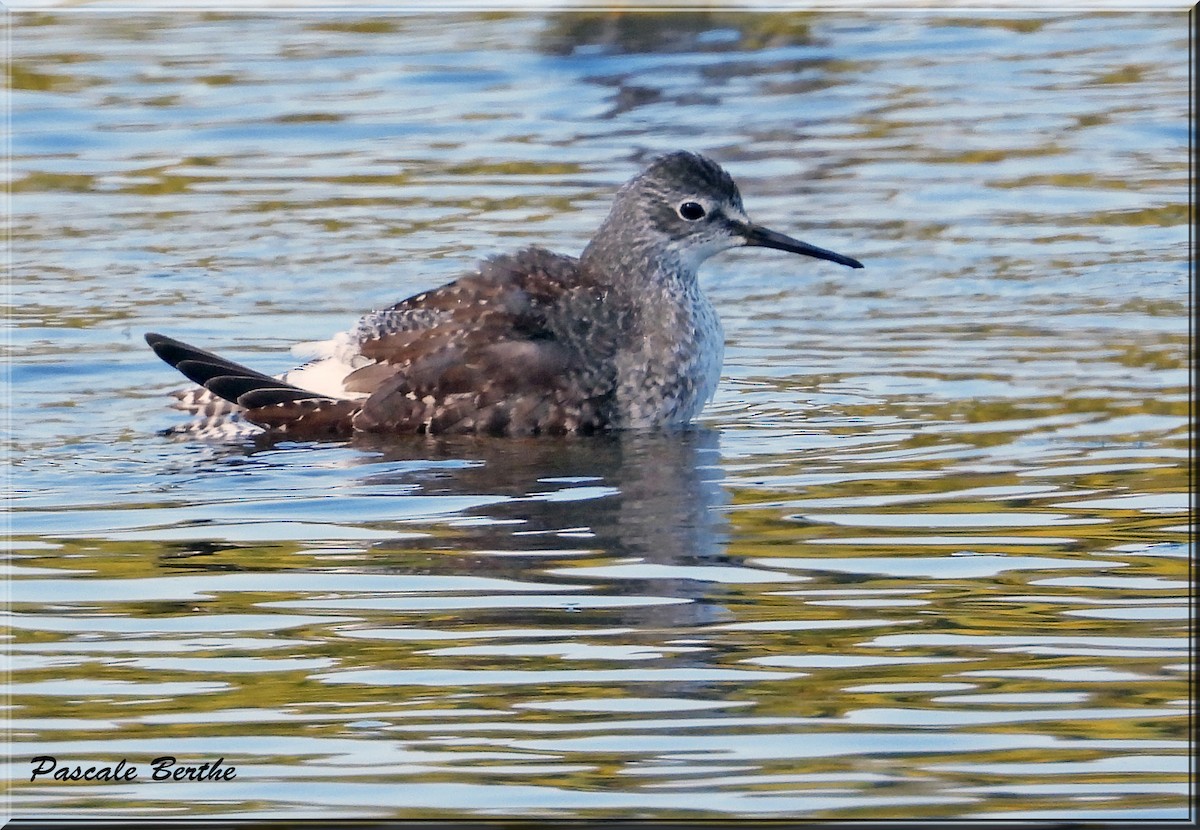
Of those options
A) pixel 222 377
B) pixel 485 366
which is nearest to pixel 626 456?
pixel 485 366

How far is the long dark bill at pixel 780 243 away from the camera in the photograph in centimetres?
1020

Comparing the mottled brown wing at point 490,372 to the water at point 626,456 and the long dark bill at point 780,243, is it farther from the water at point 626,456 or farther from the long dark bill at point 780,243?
the long dark bill at point 780,243

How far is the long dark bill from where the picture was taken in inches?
402

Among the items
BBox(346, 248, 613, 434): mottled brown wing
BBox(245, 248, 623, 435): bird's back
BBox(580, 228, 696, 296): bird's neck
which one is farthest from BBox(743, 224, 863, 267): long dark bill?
BBox(346, 248, 613, 434): mottled brown wing

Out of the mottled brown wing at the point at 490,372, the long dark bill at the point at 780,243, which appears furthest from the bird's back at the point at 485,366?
the long dark bill at the point at 780,243

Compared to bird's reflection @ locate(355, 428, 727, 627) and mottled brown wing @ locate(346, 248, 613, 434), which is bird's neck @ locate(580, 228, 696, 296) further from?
bird's reflection @ locate(355, 428, 727, 627)

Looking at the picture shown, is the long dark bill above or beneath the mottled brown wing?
above

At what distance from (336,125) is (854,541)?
8.68 metres

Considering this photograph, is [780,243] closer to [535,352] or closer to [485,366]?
[535,352]

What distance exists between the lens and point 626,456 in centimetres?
937

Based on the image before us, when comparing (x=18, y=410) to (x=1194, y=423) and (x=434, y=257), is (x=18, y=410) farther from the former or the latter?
(x=1194, y=423)

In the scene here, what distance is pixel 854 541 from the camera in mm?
7867

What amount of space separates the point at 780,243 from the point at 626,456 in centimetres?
147

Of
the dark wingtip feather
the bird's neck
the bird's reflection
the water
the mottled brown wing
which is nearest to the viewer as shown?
the water
